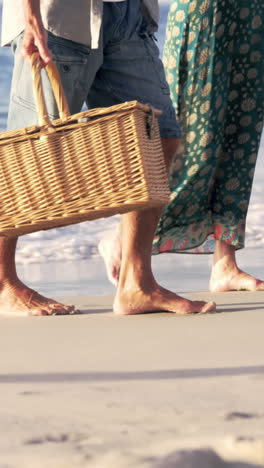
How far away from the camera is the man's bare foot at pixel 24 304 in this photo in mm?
3170

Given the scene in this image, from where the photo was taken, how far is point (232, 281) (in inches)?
152

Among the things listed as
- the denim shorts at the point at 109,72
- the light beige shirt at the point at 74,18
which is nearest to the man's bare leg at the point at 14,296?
the denim shorts at the point at 109,72

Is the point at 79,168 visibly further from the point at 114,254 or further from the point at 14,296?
the point at 114,254

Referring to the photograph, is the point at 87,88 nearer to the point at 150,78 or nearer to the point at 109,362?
the point at 150,78

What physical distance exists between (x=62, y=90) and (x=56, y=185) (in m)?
0.32

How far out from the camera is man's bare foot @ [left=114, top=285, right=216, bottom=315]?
306 centimetres

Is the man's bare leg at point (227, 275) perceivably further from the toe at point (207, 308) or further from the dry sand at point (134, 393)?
the dry sand at point (134, 393)

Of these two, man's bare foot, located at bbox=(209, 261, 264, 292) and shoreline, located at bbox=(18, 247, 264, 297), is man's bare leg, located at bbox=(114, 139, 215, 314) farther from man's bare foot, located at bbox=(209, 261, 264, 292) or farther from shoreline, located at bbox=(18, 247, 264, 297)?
shoreline, located at bbox=(18, 247, 264, 297)

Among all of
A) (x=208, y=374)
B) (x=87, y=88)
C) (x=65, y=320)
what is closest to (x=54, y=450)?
(x=208, y=374)

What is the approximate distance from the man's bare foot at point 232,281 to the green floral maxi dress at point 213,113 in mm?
118

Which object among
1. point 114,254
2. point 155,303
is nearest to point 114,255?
point 114,254

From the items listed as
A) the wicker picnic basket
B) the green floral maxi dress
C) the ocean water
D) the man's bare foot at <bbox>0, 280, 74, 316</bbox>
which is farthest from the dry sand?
the ocean water

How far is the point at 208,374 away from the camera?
2.02 meters

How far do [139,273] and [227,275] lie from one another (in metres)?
0.82
